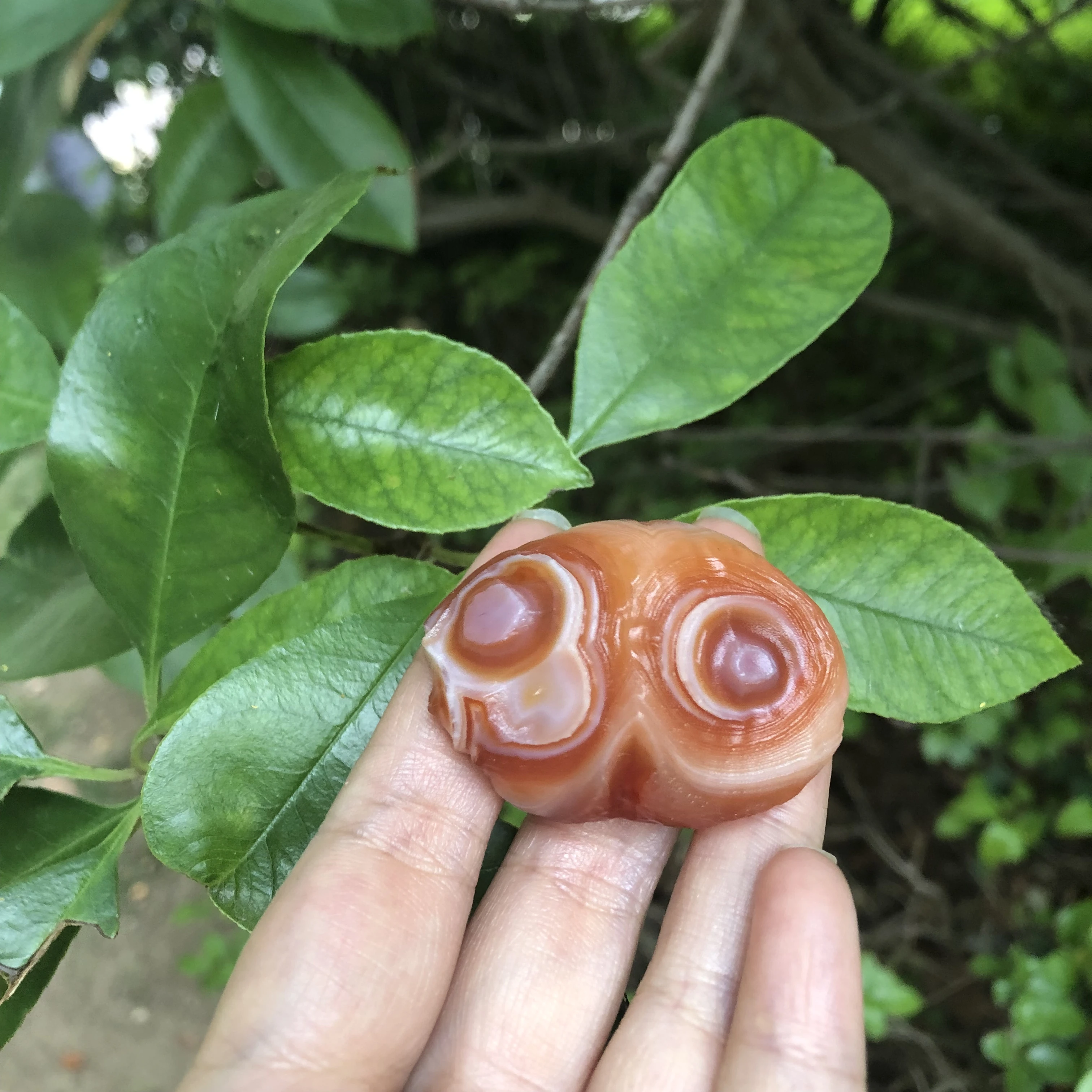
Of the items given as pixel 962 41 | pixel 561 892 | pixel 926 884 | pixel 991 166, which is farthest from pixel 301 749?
pixel 962 41

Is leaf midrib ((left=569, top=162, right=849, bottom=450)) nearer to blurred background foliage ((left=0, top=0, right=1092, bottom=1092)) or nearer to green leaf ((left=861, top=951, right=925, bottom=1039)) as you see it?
blurred background foliage ((left=0, top=0, right=1092, bottom=1092))

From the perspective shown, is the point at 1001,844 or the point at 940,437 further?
the point at 1001,844

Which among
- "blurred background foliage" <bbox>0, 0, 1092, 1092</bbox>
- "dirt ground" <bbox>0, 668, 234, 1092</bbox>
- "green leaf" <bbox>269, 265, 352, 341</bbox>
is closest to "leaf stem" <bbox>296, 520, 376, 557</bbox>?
"blurred background foliage" <bbox>0, 0, 1092, 1092</bbox>

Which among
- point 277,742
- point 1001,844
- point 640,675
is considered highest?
point 277,742

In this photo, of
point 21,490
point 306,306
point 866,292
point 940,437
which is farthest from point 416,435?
point 21,490

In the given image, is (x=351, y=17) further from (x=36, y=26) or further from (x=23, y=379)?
(x=23, y=379)

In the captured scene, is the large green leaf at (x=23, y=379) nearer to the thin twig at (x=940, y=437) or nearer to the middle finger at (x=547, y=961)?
the middle finger at (x=547, y=961)

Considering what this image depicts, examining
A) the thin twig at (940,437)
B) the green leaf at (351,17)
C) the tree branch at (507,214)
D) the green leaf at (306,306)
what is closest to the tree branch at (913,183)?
the thin twig at (940,437)

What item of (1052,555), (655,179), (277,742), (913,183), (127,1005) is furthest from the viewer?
(127,1005)
